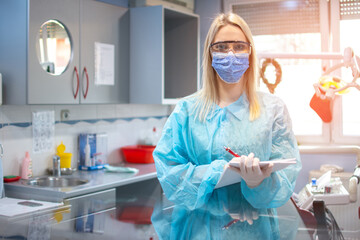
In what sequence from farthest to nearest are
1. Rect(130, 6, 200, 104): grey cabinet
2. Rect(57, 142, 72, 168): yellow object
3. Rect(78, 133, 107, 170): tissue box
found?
Rect(130, 6, 200, 104): grey cabinet, Rect(78, 133, 107, 170): tissue box, Rect(57, 142, 72, 168): yellow object

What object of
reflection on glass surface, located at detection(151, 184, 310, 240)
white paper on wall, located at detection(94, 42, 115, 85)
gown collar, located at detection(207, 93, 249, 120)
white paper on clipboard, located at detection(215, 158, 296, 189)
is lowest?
reflection on glass surface, located at detection(151, 184, 310, 240)

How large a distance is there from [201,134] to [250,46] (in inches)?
15.4

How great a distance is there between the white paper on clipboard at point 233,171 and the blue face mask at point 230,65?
42 centimetres

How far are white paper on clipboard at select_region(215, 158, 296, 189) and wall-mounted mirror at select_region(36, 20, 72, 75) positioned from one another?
1717mm

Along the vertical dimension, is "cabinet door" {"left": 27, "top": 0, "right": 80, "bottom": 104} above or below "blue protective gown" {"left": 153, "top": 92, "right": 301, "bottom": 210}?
above

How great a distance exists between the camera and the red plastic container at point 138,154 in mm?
3817

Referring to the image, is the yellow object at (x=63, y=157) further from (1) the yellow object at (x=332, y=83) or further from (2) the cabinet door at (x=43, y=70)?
(1) the yellow object at (x=332, y=83)

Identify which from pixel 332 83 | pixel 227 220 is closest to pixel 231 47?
pixel 227 220

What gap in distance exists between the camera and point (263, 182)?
61.1 inches

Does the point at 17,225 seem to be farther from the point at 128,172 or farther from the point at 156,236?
the point at 128,172

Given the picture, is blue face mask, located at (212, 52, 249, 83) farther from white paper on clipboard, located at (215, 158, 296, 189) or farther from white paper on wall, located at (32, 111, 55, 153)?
white paper on wall, located at (32, 111, 55, 153)

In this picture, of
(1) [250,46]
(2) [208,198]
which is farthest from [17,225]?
(1) [250,46]

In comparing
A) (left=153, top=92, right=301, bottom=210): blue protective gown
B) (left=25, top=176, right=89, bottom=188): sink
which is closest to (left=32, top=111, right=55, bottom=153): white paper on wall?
(left=25, top=176, right=89, bottom=188): sink

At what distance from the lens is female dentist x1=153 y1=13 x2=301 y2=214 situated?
1.62 meters
